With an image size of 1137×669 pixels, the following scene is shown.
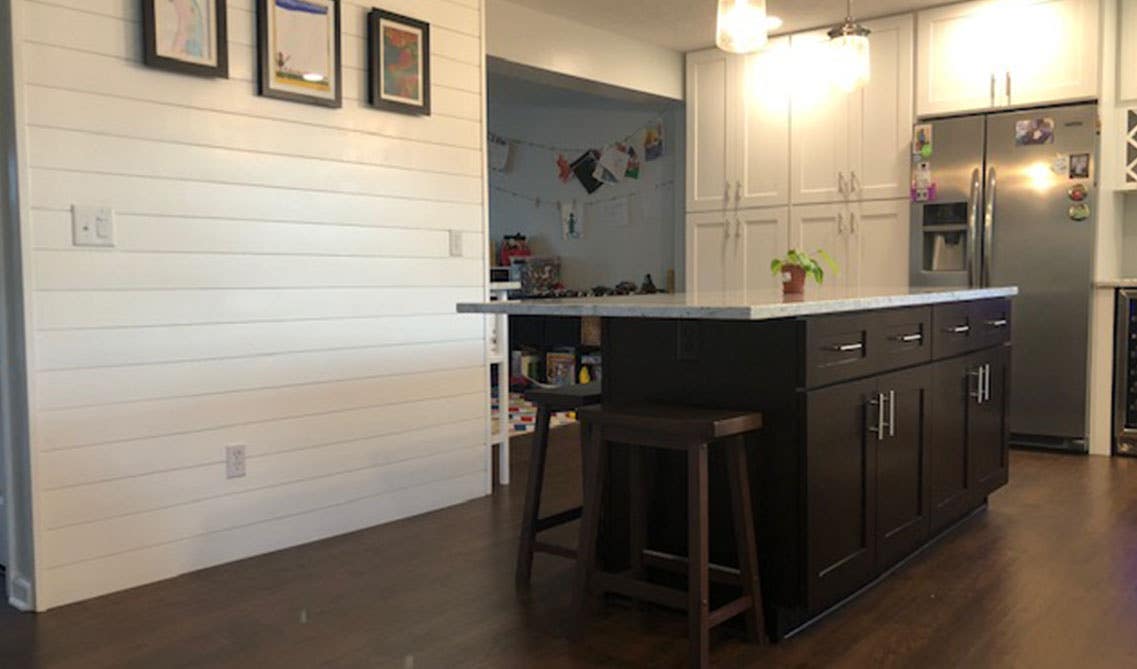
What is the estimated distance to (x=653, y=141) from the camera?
6445mm

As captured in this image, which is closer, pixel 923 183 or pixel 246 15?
pixel 246 15

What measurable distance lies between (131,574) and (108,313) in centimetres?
77

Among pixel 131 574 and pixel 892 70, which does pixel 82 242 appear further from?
pixel 892 70

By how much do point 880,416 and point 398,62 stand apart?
209cm

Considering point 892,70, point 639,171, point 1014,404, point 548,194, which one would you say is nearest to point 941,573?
point 1014,404

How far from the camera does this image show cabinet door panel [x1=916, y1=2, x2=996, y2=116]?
4715 mm

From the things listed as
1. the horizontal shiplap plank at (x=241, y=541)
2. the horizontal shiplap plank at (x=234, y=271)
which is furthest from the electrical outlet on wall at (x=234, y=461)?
the horizontal shiplap plank at (x=234, y=271)

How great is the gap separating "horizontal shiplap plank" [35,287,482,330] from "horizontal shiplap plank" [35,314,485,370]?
0.02m

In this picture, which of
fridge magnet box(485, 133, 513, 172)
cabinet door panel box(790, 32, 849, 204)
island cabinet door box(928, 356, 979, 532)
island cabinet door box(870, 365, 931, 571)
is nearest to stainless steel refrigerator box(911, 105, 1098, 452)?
cabinet door panel box(790, 32, 849, 204)

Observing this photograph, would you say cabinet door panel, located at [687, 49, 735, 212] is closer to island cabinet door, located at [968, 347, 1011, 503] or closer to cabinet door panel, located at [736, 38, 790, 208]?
cabinet door panel, located at [736, 38, 790, 208]

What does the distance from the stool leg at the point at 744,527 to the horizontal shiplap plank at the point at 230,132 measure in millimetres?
1815

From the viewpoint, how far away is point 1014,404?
4711 millimetres

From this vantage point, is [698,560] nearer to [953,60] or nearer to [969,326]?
[969,326]

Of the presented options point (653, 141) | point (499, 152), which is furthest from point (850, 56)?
point (499, 152)
